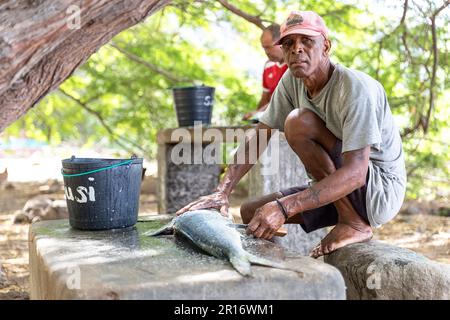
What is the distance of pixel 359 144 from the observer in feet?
8.87

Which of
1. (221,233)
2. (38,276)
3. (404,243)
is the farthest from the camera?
(404,243)

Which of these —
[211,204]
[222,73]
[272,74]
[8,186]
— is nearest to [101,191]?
[211,204]

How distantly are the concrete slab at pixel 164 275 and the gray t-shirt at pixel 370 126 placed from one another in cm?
73

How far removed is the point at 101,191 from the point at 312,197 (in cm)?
107

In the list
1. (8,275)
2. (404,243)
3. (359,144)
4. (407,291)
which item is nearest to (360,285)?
(407,291)

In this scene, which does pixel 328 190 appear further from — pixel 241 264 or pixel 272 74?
pixel 272 74

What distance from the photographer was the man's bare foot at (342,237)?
299 cm

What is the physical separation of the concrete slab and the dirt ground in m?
1.69

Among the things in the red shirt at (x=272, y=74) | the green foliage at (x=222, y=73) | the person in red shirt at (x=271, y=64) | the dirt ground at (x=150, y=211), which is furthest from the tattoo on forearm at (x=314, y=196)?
the green foliage at (x=222, y=73)

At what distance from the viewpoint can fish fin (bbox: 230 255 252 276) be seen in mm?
2012

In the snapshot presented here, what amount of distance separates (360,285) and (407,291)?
0.74 ft

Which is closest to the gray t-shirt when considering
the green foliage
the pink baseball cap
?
the pink baseball cap

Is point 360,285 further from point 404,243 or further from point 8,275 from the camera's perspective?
point 404,243

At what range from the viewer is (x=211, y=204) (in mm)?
3061
